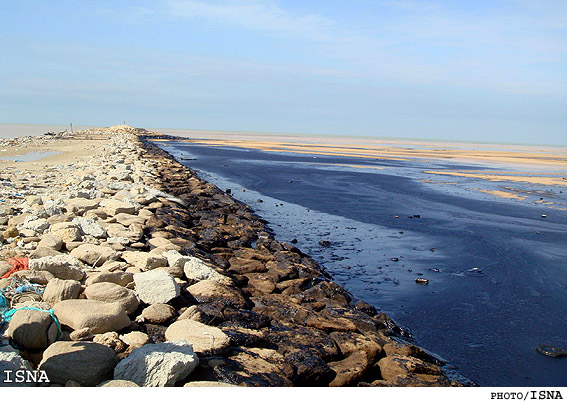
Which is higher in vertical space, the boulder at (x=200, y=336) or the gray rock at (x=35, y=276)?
the gray rock at (x=35, y=276)

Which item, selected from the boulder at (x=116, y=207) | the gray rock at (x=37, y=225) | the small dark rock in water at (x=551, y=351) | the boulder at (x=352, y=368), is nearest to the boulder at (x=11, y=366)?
the boulder at (x=352, y=368)

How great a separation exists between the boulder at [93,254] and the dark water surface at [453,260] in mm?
4060

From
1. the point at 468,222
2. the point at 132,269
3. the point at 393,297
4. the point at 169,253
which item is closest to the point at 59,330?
the point at 132,269

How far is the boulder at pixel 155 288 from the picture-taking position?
5203 millimetres

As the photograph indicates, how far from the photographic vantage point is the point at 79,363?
3.49 m

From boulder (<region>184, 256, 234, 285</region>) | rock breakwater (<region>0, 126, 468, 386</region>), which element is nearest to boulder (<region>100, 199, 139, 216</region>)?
rock breakwater (<region>0, 126, 468, 386</region>)

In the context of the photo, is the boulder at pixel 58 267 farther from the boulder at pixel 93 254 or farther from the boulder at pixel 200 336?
the boulder at pixel 200 336

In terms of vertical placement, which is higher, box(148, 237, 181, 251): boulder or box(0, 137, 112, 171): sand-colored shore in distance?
box(0, 137, 112, 171): sand-colored shore in distance

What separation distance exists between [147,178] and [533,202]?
1510cm

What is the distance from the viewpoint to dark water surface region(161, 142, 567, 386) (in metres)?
6.20

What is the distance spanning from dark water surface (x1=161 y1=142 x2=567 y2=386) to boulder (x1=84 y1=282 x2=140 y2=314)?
12.7ft

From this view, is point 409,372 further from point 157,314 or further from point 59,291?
point 59,291

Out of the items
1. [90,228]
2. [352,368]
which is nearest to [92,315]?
[352,368]

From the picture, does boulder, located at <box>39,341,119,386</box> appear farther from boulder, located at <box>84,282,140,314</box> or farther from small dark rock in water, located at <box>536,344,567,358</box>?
small dark rock in water, located at <box>536,344,567,358</box>
